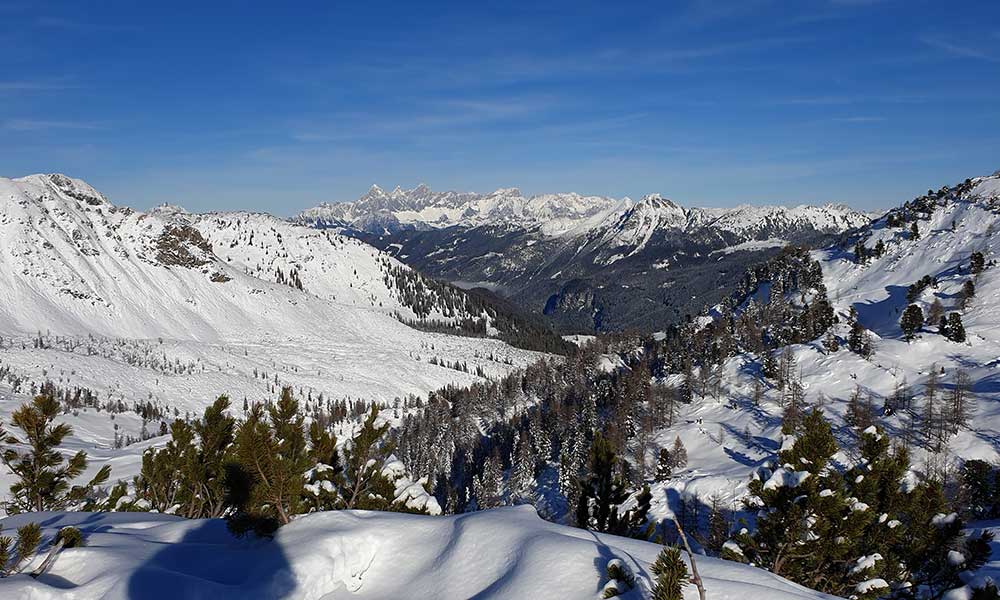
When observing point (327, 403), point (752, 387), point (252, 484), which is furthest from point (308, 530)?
point (327, 403)

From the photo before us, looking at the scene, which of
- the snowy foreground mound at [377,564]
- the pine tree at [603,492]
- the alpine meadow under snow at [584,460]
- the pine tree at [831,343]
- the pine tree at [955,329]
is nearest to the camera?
the snowy foreground mound at [377,564]

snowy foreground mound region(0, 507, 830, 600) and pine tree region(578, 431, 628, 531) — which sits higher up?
snowy foreground mound region(0, 507, 830, 600)

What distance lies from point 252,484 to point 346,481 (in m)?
8.29

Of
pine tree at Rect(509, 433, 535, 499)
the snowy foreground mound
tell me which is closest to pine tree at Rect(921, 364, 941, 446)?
pine tree at Rect(509, 433, 535, 499)

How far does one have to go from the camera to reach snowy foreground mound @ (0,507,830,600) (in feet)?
26.9

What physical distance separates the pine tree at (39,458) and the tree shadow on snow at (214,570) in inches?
211

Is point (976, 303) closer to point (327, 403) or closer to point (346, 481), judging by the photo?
point (346, 481)

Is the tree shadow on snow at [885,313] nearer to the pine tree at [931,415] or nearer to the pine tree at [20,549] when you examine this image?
the pine tree at [931,415]

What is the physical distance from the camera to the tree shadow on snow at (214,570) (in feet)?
28.1

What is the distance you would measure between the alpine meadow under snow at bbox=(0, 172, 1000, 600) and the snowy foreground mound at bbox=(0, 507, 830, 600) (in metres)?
0.05

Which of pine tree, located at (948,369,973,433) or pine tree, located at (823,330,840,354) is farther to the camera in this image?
pine tree, located at (823,330,840,354)

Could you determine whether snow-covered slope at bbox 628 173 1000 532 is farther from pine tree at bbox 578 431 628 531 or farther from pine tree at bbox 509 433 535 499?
pine tree at bbox 578 431 628 531

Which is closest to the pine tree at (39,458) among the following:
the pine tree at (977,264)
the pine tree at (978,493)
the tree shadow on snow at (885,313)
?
the pine tree at (978,493)

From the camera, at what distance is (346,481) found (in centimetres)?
1991
